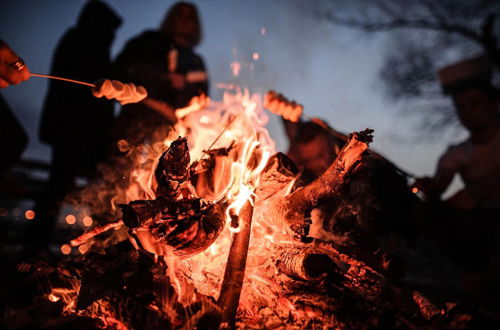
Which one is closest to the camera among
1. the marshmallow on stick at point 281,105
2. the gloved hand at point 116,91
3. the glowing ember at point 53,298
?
the gloved hand at point 116,91

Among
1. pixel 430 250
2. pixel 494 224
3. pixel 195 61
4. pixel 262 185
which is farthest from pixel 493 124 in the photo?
pixel 195 61

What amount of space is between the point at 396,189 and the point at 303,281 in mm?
2627

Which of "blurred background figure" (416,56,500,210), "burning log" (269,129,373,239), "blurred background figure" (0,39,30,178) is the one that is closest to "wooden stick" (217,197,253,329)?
"burning log" (269,129,373,239)

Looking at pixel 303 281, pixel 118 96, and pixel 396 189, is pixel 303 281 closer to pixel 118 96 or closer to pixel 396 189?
pixel 118 96

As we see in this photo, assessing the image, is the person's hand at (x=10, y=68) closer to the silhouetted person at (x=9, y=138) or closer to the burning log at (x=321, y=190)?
the burning log at (x=321, y=190)

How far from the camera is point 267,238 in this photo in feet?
8.97

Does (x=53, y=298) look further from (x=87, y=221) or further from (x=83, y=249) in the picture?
(x=87, y=221)

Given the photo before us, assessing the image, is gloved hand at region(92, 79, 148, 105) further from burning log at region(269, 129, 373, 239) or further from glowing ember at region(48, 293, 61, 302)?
glowing ember at region(48, 293, 61, 302)

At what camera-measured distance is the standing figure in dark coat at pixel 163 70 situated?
4961 millimetres

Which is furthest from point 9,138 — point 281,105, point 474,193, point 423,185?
point 474,193

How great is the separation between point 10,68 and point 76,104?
4.15 m

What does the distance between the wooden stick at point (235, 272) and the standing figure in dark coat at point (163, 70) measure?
282cm

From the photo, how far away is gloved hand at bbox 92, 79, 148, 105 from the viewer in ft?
7.75

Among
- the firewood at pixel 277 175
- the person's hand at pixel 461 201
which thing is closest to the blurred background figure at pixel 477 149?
the person's hand at pixel 461 201
